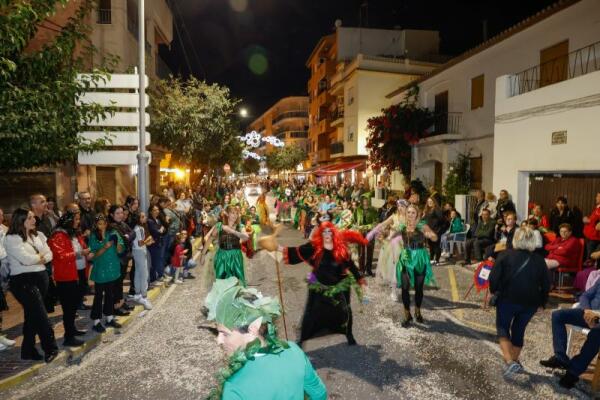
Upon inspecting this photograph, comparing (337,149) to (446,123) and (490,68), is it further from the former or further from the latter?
(490,68)

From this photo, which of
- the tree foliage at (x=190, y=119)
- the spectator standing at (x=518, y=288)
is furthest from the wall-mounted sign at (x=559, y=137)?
the tree foliage at (x=190, y=119)

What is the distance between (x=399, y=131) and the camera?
74.4 ft

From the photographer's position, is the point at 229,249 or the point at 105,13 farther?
the point at 105,13

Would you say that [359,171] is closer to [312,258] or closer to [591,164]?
[591,164]

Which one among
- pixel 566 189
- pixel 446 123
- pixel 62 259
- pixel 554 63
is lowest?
pixel 62 259

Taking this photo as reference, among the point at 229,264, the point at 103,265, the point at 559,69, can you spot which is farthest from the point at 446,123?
the point at 103,265

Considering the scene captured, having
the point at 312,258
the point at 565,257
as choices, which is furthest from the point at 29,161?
the point at 565,257

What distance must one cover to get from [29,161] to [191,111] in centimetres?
1686

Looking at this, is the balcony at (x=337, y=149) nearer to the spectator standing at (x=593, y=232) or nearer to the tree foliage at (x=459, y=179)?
the tree foliage at (x=459, y=179)

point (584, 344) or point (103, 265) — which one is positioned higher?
point (103, 265)

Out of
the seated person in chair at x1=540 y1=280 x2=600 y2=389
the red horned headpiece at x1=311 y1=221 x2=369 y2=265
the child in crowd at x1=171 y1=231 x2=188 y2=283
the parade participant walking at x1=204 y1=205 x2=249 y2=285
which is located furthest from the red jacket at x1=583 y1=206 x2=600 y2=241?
the child in crowd at x1=171 y1=231 x2=188 y2=283

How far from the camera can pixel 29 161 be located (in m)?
7.33

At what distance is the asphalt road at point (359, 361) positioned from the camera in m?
4.80

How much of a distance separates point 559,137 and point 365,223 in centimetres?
566
